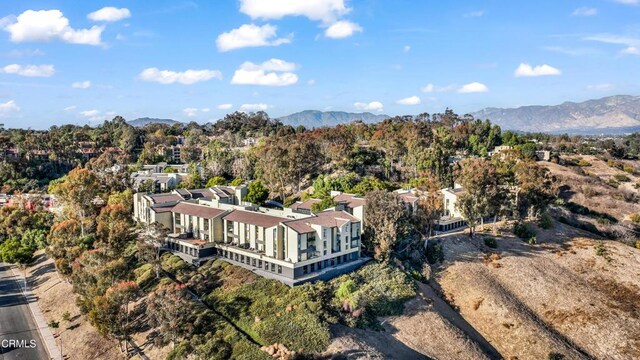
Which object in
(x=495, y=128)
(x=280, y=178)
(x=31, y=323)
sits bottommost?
(x=31, y=323)

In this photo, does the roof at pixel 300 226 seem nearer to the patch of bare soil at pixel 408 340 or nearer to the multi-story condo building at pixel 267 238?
the multi-story condo building at pixel 267 238

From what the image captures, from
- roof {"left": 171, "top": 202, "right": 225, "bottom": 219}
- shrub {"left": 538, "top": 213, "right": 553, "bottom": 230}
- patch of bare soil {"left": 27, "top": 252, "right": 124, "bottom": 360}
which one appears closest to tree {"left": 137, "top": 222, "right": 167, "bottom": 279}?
roof {"left": 171, "top": 202, "right": 225, "bottom": 219}

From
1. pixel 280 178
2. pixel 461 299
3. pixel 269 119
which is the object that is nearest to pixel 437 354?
pixel 461 299

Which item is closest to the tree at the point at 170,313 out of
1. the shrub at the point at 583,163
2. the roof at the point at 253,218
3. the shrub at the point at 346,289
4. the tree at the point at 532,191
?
the roof at the point at 253,218

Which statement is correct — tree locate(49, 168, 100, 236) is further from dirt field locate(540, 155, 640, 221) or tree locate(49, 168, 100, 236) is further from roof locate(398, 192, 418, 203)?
dirt field locate(540, 155, 640, 221)

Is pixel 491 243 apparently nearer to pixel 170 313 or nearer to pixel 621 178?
pixel 170 313

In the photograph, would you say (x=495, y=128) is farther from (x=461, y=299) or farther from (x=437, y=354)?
(x=437, y=354)
